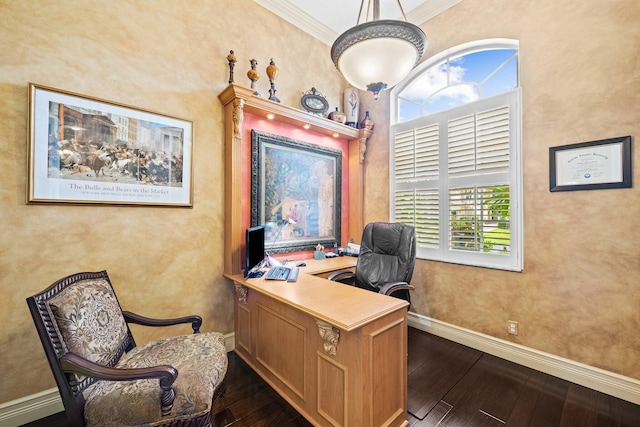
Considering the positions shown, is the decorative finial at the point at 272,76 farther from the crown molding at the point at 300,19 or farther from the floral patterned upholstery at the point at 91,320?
the floral patterned upholstery at the point at 91,320

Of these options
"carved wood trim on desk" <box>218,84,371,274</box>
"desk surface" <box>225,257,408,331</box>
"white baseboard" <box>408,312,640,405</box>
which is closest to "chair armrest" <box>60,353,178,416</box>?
"desk surface" <box>225,257,408,331</box>

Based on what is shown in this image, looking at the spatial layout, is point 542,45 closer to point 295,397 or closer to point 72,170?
point 295,397

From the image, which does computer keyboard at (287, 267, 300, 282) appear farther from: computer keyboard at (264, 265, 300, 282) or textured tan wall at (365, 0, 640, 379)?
textured tan wall at (365, 0, 640, 379)

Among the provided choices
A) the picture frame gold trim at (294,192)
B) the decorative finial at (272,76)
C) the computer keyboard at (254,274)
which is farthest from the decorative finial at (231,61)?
the computer keyboard at (254,274)

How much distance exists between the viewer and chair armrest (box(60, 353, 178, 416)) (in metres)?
1.18

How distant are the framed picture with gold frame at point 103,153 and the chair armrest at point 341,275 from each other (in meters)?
1.55

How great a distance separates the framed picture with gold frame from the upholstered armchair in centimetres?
73

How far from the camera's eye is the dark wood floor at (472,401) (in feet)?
5.67

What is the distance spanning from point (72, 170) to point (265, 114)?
171cm

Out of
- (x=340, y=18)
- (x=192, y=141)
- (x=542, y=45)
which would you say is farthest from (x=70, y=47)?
(x=542, y=45)

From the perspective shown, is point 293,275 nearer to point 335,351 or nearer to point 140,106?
point 335,351

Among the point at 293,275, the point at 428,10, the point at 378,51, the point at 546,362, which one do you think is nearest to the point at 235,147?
the point at 293,275

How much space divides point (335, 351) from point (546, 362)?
6.74 ft

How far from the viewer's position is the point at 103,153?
1.98 meters
